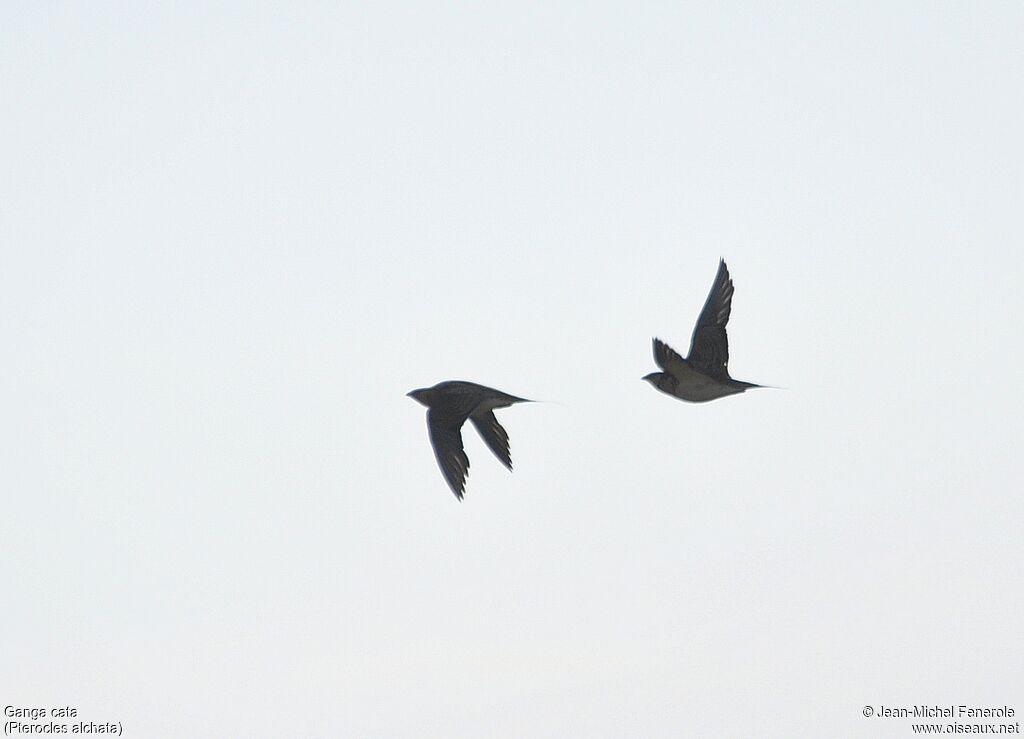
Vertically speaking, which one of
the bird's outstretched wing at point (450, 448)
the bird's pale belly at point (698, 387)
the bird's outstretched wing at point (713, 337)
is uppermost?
the bird's outstretched wing at point (713, 337)

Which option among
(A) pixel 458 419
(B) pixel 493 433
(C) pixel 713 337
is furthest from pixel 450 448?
(C) pixel 713 337

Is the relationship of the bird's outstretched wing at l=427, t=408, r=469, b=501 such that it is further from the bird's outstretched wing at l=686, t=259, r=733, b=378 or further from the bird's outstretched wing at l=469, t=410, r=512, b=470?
the bird's outstretched wing at l=686, t=259, r=733, b=378

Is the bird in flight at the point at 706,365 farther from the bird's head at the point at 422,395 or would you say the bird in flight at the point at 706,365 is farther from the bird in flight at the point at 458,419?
the bird's head at the point at 422,395

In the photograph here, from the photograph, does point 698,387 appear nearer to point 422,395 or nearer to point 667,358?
point 667,358

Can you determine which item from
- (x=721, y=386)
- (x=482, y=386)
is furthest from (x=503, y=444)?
(x=721, y=386)

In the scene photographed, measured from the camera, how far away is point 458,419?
28.3 m

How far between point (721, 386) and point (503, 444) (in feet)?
16.6

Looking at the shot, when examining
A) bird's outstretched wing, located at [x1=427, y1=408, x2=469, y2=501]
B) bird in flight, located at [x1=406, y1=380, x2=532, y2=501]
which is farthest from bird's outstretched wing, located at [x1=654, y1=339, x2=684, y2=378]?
bird's outstretched wing, located at [x1=427, y1=408, x2=469, y2=501]

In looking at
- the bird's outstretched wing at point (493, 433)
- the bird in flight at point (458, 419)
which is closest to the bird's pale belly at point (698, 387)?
the bird in flight at point (458, 419)

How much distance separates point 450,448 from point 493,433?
2646mm

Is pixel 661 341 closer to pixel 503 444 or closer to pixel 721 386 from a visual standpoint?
pixel 721 386

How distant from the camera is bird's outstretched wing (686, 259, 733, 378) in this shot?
2809 cm

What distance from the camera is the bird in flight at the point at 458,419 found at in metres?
27.4

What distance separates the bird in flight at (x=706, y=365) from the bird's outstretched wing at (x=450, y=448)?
3963 mm
